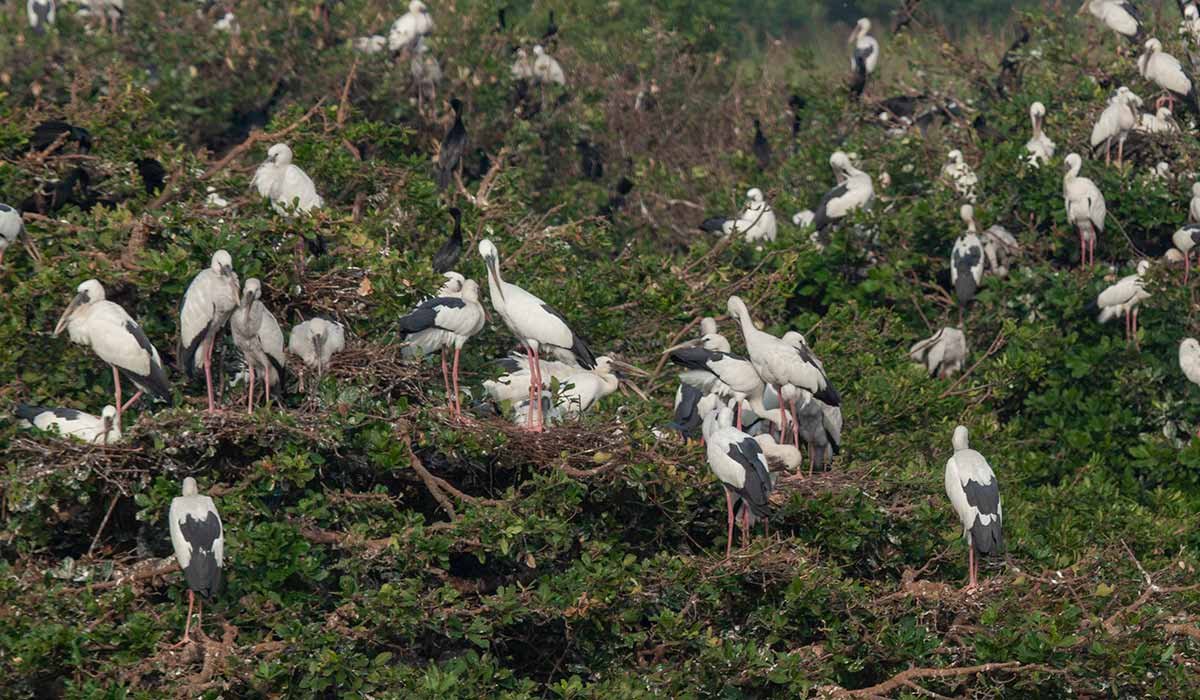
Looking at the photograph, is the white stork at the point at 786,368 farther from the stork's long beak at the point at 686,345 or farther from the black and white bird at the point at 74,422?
the black and white bird at the point at 74,422

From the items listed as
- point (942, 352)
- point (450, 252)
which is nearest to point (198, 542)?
point (450, 252)

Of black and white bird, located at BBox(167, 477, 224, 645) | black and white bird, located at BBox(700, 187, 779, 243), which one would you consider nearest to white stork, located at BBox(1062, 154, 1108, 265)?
black and white bird, located at BBox(700, 187, 779, 243)

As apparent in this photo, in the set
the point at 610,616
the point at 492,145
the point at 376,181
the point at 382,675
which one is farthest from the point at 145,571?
the point at 492,145

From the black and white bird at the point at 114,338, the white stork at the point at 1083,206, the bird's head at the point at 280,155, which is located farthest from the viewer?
the white stork at the point at 1083,206

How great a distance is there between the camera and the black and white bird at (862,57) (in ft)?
47.9

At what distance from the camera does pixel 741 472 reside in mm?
7699

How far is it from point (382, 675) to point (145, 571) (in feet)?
3.70

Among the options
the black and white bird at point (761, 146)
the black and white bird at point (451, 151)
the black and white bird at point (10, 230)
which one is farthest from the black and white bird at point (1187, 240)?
the black and white bird at point (10, 230)

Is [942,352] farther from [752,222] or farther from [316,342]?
[316,342]

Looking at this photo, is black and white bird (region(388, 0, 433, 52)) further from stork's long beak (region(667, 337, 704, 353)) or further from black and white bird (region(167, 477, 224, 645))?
black and white bird (region(167, 477, 224, 645))

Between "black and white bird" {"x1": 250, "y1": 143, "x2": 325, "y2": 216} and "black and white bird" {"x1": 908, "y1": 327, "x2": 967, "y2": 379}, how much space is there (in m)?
3.77

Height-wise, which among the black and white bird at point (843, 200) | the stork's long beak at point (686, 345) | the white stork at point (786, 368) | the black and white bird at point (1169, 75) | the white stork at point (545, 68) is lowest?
the white stork at point (545, 68)

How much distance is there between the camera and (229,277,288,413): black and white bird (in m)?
7.87

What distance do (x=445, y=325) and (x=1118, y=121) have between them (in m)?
5.69
